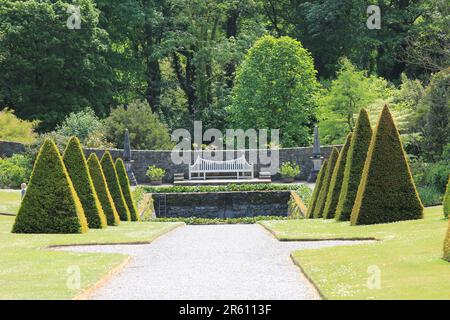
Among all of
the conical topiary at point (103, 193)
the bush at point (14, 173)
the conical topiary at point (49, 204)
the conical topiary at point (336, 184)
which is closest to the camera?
the conical topiary at point (49, 204)

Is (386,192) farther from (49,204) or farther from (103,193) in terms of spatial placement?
(103,193)

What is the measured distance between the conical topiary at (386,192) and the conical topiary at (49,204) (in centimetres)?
784

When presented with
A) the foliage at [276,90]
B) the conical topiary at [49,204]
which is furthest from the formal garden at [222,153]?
the foliage at [276,90]

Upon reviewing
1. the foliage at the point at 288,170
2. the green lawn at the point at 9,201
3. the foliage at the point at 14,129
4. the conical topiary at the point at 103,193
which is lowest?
the green lawn at the point at 9,201

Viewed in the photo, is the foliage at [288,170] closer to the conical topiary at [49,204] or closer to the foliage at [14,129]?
the foliage at [14,129]

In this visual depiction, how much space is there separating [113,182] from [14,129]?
2291cm

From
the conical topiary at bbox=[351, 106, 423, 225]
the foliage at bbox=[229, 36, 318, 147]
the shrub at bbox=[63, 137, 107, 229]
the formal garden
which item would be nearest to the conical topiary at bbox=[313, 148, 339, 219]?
the formal garden

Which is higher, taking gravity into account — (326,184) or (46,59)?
(46,59)

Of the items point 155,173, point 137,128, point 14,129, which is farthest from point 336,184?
point 14,129

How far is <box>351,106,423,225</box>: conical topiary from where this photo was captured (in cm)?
2322

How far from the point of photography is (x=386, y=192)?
23.2 meters

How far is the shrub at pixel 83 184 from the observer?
1019 inches

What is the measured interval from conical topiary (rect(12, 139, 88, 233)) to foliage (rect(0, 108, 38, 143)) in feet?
89.7

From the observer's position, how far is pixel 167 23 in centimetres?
6738
